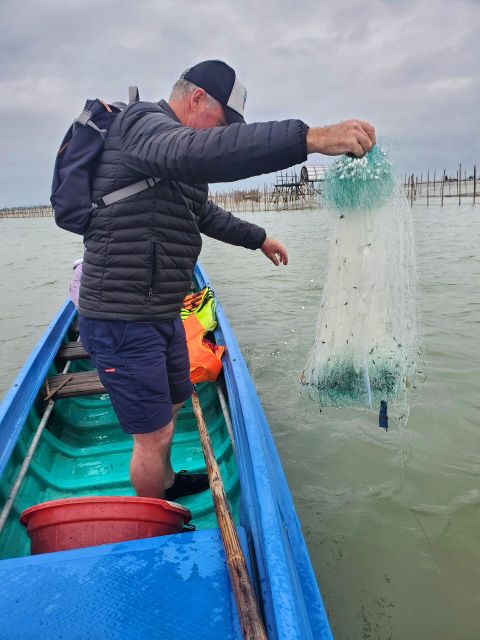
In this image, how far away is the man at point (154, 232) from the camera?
1618 millimetres

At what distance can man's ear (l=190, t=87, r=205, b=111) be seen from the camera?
6.56ft

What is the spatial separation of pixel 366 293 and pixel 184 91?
135 centimetres

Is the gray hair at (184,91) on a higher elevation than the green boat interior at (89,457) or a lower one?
higher

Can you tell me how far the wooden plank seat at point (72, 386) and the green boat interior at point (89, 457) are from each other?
7 cm

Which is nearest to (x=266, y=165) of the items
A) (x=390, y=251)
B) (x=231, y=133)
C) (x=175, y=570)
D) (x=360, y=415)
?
(x=231, y=133)

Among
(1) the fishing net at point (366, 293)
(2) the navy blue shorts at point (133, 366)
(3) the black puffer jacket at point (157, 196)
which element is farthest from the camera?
(1) the fishing net at point (366, 293)

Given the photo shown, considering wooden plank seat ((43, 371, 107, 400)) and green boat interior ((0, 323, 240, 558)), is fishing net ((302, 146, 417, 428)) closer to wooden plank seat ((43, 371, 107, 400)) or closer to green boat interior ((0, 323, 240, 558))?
green boat interior ((0, 323, 240, 558))

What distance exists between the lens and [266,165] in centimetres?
159

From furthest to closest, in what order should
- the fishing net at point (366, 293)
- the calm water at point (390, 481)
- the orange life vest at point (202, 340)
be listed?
the orange life vest at point (202, 340) < the calm water at point (390, 481) < the fishing net at point (366, 293)

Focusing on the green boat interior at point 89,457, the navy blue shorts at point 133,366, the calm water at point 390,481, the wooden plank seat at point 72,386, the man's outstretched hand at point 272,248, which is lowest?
the calm water at point 390,481

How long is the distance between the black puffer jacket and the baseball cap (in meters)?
0.19

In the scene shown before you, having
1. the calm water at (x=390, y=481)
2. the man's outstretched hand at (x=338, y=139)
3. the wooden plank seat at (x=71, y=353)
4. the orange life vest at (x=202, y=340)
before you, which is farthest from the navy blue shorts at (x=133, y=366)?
the wooden plank seat at (x=71, y=353)

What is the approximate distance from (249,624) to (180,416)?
9.14ft

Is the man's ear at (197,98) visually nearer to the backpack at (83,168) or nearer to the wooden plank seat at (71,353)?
the backpack at (83,168)
